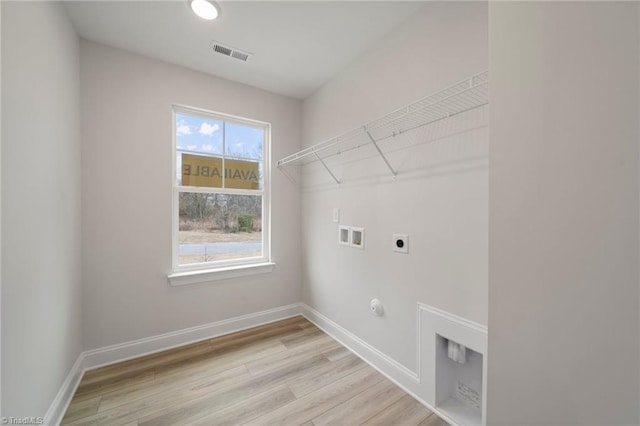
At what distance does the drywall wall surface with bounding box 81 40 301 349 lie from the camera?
190cm

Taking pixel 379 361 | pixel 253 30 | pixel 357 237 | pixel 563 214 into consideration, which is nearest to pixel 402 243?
pixel 357 237

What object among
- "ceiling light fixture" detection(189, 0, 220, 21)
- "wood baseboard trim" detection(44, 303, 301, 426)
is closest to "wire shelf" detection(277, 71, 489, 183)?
"ceiling light fixture" detection(189, 0, 220, 21)

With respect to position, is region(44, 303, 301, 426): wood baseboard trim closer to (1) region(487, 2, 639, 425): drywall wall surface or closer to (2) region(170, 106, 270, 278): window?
(2) region(170, 106, 270, 278): window

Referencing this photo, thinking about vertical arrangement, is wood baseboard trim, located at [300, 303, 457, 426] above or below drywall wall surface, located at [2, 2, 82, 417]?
below

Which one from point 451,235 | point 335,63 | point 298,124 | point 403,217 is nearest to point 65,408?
point 403,217

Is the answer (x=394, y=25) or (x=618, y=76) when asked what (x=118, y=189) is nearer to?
(x=394, y=25)

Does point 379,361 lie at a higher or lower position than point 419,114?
lower

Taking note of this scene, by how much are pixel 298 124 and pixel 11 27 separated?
215cm

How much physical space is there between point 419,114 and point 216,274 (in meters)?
2.21

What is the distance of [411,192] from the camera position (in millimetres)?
1646

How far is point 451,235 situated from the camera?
1.43 metres

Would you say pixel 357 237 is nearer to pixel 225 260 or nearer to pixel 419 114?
pixel 419 114

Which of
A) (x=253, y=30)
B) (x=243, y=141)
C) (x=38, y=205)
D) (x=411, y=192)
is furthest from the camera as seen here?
(x=243, y=141)

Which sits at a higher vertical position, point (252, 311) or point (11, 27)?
point (11, 27)
